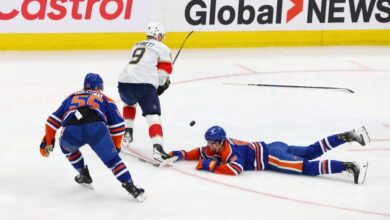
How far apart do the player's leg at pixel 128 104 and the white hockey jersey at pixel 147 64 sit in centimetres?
7

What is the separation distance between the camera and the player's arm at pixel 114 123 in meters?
6.34

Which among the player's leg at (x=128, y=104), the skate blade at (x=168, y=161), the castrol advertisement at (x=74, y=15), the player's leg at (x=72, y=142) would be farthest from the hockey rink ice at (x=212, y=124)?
the castrol advertisement at (x=74, y=15)

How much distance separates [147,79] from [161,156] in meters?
0.82

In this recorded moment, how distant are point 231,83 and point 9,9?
3.66m

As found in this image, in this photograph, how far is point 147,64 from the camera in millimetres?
7754

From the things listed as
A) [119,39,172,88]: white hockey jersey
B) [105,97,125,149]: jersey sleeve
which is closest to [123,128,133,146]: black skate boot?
[119,39,172,88]: white hockey jersey

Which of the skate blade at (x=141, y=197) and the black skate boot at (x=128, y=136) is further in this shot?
the black skate boot at (x=128, y=136)

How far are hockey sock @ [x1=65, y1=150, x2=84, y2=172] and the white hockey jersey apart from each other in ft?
4.42

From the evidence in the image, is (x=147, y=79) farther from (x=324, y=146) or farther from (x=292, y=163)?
(x=324, y=146)

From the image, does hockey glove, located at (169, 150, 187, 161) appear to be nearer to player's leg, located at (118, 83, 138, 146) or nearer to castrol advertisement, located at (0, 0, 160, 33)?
player's leg, located at (118, 83, 138, 146)

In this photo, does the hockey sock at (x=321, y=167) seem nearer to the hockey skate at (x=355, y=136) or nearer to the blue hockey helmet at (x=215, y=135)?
the hockey skate at (x=355, y=136)

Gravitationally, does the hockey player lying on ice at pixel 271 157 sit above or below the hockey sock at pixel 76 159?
above

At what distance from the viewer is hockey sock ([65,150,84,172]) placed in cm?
647

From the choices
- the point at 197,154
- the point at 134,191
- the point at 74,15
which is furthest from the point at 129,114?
the point at 74,15
